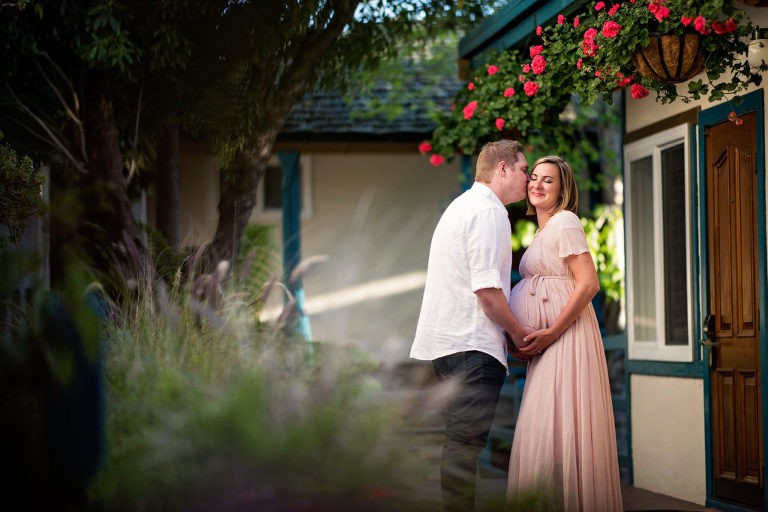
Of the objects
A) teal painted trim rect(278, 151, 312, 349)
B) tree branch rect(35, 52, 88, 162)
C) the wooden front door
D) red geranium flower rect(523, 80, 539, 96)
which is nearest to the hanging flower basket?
the wooden front door

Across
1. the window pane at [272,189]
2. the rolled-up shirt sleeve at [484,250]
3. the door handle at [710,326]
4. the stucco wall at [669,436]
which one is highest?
the window pane at [272,189]

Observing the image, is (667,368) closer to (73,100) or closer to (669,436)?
(669,436)

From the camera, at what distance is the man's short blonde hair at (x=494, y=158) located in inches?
171

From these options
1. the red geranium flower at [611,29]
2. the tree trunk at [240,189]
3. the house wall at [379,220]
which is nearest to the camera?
the red geranium flower at [611,29]

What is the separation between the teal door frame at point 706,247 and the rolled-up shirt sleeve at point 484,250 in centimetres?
181

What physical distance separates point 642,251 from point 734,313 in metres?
1.48

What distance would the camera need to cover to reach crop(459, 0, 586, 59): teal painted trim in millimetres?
6766

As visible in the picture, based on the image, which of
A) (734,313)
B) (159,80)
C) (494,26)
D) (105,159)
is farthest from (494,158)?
(159,80)

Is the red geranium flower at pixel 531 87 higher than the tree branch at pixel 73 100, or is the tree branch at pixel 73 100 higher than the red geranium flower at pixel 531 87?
the tree branch at pixel 73 100

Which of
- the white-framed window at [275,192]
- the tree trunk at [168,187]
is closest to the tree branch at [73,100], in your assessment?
the tree trunk at [168,187]

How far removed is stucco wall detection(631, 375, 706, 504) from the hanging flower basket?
82.7 inches

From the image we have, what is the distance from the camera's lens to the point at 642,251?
23.0ft

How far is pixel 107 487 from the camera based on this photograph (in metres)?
2.01

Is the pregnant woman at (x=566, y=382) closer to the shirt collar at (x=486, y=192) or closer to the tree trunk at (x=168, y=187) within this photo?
the shirt collar at (x=486, y=192)
